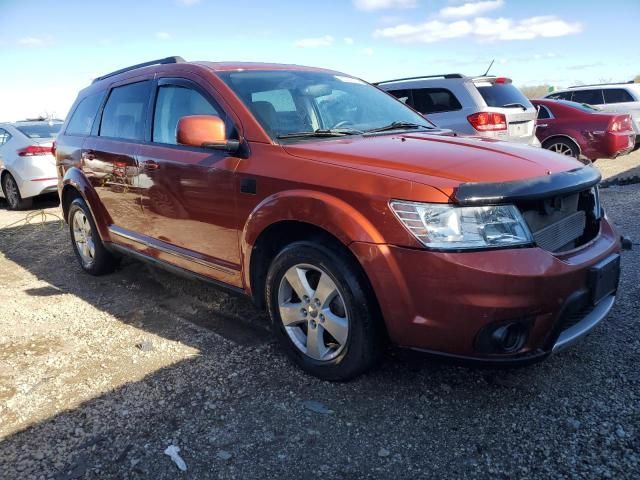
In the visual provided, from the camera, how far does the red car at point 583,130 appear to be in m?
9.95

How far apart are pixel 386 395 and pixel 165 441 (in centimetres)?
112

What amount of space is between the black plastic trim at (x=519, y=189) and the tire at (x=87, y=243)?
12.0 feet

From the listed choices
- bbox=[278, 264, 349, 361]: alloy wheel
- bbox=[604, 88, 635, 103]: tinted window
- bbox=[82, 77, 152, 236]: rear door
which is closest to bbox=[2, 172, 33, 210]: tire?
bbox=[82, 77, 152, 236]: rear door

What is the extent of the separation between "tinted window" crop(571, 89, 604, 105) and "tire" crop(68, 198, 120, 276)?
12.8 metres

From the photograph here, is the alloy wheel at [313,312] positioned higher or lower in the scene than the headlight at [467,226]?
lower

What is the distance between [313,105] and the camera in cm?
356

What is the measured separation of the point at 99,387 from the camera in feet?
9.97

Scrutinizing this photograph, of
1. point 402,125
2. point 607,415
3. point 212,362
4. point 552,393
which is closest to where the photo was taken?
point 607,415

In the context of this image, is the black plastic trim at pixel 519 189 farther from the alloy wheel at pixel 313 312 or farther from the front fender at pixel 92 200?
the front fender at pixel 92 200

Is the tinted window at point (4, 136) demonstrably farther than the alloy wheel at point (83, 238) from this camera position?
Yes

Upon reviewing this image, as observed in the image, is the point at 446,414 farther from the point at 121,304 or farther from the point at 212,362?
the point at 121,304

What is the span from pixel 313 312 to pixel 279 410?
531mm

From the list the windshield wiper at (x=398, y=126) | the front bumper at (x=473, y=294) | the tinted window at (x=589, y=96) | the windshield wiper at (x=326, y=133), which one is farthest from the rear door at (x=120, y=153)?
the tinted window at (x=589, y=96)

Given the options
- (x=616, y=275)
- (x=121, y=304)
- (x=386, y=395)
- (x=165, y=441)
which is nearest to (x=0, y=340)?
(x=121, y=304)
